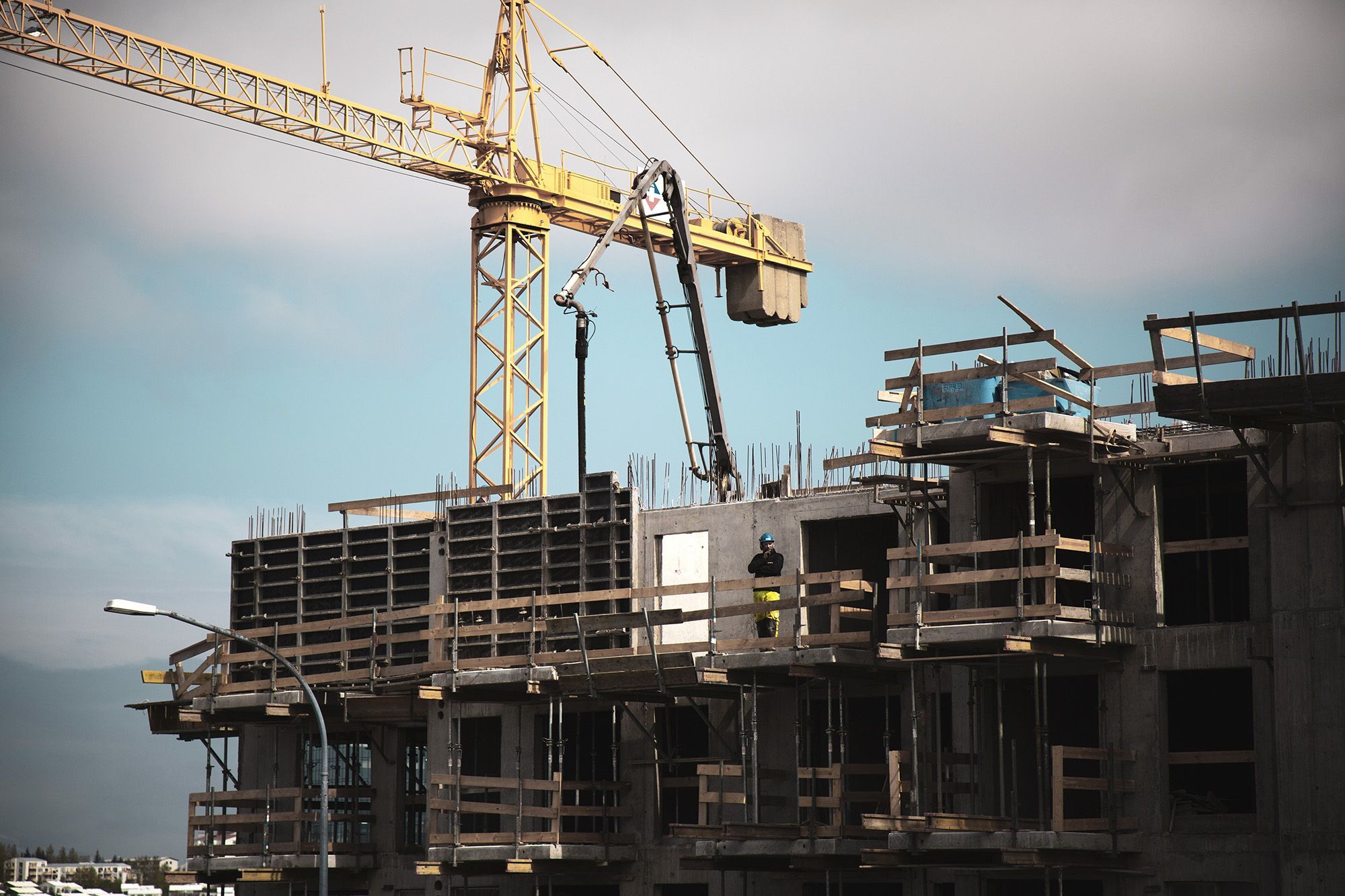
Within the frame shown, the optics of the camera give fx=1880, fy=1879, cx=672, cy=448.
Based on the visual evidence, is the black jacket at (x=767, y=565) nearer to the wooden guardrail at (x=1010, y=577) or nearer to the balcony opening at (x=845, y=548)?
the balcony opening at (x=845, y=548)

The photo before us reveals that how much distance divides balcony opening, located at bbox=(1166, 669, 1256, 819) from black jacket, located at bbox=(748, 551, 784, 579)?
701 cm

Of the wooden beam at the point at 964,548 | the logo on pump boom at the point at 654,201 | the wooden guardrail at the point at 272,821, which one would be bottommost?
the wooden guardrail at the point at 272,821

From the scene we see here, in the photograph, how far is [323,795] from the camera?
31062mm

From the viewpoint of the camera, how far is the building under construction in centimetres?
2891

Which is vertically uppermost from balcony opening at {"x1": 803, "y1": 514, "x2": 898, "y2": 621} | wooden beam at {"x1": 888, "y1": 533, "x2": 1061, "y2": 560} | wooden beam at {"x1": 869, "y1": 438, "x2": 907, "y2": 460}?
wooden beam at {"x1": 869, "y1": 438, "x2": 907, "y2": 460}

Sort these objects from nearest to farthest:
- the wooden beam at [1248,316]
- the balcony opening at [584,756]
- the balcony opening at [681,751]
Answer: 1. the wooden beam at [1248,316]
2. the balcony opening at [681,751]
3. the balcony opening at [584,756]

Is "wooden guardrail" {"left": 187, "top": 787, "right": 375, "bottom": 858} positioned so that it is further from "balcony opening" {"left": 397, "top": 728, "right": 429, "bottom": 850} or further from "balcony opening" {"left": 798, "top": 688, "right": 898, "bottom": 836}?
"balcony opening" {"left": 798, "top": 688, "right": 898, "bottom": 836}

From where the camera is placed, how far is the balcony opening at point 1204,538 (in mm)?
31469

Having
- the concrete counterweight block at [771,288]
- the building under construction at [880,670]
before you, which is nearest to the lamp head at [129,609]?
the building under construction at [880,670]

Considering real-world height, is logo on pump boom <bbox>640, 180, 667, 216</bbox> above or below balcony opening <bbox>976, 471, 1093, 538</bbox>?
above

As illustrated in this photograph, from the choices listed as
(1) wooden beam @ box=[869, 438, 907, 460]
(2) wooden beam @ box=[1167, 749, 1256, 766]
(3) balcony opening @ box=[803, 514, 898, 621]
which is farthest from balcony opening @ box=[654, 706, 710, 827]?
(2) wooden beam @ box=[1167, 749, 1256, 766]

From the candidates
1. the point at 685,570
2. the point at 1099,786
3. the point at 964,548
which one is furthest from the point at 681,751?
the point at 1099,786

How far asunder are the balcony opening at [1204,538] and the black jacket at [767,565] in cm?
671

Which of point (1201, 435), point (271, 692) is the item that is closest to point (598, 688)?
point (271, 692)
